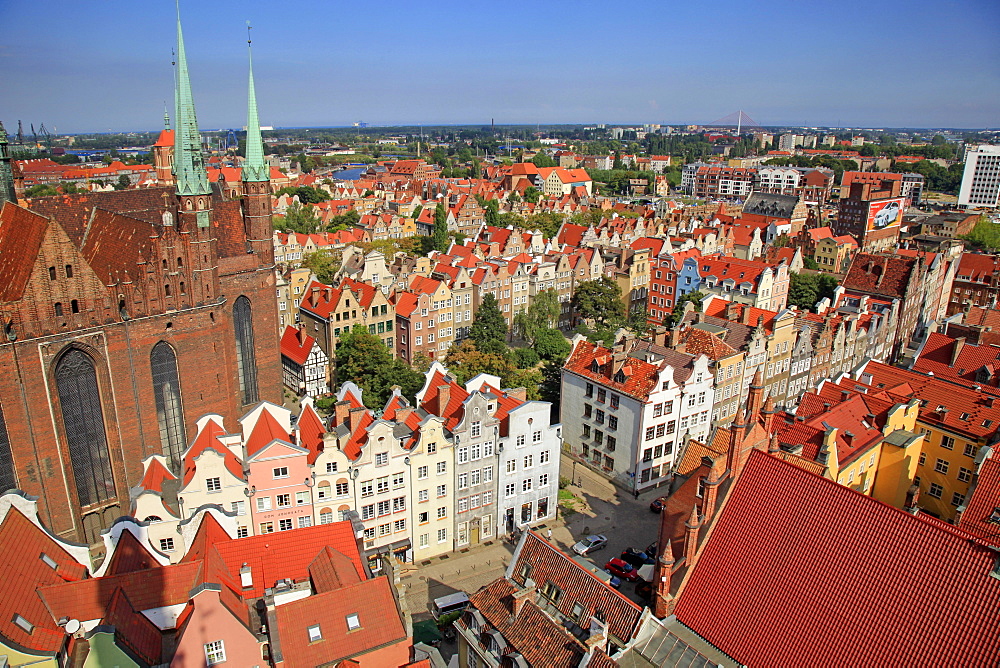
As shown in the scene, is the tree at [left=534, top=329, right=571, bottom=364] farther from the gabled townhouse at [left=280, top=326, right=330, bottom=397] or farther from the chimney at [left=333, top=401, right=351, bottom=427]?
the chimney at [left=333, top=401, right=351, bottom=427]

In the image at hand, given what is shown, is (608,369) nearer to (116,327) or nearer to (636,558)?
(636,558)

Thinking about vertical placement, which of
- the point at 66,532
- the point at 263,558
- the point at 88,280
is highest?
the point at 88,280

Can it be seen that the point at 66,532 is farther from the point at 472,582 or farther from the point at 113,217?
the point at 472,582

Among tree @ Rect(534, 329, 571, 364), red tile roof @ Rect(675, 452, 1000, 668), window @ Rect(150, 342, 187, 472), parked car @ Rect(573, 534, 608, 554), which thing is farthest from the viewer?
tree @ Rect(534, 329, 571, 364)

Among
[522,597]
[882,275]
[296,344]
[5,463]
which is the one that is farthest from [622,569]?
[882,275]

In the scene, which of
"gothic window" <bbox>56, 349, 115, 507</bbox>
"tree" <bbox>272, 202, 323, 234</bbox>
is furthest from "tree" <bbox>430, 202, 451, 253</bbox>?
"gothic window" <bbox>56, 349, 115, 507</bbox>

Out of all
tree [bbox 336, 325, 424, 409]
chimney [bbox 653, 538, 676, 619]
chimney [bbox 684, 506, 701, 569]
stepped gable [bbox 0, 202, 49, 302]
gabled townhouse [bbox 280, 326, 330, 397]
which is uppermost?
stepped gable [bbox 0, 202, 49, 302]

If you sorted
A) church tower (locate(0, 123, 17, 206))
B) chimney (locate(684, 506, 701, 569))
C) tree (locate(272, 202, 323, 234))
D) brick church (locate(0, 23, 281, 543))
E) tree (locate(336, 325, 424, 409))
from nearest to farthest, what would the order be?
chimney (locate(684, 506, 701, 569)) → brick church (locate(0, 23, 281, 543)) → church tower (locate(0, 123, 17, 206)) → tree (locate(336, 325, 424, 409)) → tree (locate(272, 202, 323, 234))

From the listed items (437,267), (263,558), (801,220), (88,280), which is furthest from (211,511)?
(801,220)
